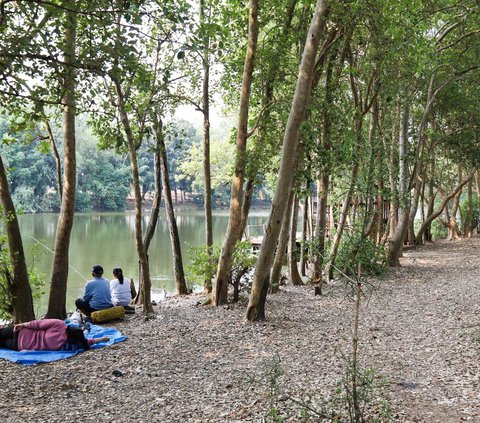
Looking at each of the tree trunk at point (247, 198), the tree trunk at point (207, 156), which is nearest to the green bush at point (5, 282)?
the tree trunk at point (247, 198)

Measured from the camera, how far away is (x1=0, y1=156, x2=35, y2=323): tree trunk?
28.7 feet

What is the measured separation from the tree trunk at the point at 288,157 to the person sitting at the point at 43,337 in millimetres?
2738

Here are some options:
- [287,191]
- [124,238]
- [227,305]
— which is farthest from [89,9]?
[124,238]

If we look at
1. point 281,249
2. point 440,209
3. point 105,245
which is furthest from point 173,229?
point 105,245

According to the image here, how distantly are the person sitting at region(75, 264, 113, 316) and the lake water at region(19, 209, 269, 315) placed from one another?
1107 millimetres

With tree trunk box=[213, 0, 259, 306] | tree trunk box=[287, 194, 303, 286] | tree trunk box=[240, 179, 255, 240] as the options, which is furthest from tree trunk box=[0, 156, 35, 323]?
tree trunk box=[287, 194, 303, 286]

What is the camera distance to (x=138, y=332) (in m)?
8.99

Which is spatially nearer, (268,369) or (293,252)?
(268,369)

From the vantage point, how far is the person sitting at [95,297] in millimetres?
10195

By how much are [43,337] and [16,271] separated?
1763 millimetres

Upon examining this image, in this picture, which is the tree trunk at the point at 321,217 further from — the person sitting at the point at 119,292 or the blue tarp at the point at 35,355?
→ the blue tarp at the point at 35,355

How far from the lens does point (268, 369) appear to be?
621 centimetres

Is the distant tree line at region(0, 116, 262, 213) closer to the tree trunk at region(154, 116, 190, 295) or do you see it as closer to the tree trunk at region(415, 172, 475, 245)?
the tree trunk at region(415, 172, 475, 245)

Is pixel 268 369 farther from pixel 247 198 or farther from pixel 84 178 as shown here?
pixel 84 178
